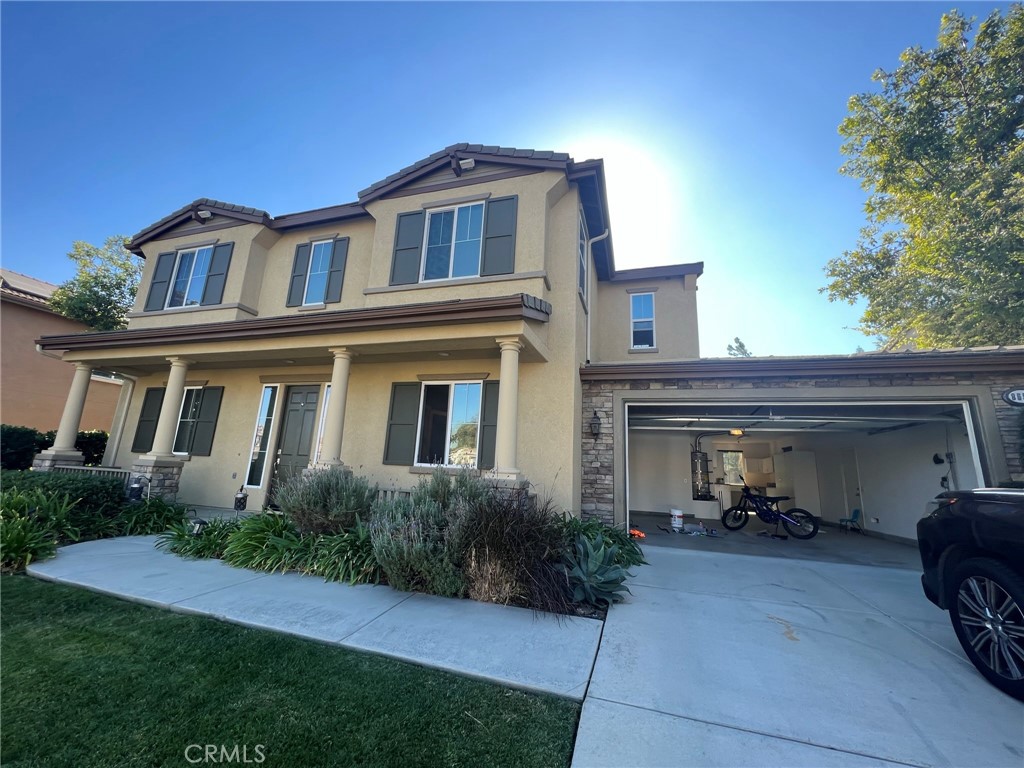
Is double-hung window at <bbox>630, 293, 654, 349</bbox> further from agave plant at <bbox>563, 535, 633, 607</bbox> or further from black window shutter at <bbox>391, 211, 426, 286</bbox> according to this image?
agave plant at <bbox>563, 535, 633, 607</bbox>

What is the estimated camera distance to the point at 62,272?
15.8 meters

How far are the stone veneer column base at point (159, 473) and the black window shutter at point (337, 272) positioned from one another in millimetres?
4688

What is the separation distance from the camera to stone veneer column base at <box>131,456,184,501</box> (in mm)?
7945

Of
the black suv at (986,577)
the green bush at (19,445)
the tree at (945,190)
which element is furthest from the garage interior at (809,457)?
the green bush at (19,445)

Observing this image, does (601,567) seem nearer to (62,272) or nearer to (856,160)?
(856,160)

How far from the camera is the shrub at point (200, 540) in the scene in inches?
218

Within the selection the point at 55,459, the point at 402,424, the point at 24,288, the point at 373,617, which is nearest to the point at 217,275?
the point at 55,459

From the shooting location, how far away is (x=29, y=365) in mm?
13258

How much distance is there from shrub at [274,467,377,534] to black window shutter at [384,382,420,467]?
2.05 m

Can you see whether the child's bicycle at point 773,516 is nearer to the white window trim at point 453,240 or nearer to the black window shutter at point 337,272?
the white window trim at point 453,240

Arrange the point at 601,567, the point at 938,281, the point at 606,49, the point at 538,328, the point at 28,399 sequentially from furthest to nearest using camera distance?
1. the point at 28,399
2. the point at 938,281
3. the point at 606,49
4. the point at 538,328
5. the point at 601,567

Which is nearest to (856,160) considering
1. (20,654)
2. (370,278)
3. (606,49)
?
(606,49)

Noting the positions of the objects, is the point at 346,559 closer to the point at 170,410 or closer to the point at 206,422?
the point at 170,410

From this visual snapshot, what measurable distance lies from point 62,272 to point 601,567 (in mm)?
23111
